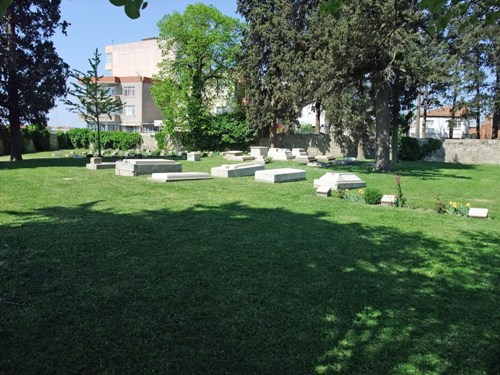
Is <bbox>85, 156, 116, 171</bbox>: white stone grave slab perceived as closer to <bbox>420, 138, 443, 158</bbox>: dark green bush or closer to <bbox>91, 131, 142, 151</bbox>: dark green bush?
<bbox>91, 131, 142, 151</bbox>: dark green bush

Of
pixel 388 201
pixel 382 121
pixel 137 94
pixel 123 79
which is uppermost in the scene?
pixel 123 79

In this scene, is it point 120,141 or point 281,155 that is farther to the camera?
point 120,141

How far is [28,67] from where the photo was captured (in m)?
23.0

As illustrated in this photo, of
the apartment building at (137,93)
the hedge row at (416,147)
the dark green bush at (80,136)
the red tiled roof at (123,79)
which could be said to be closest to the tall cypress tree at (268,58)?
the hedge row at (416,147)

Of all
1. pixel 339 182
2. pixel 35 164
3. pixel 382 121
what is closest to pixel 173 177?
pixel 339 182

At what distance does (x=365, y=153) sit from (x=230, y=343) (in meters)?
30.4

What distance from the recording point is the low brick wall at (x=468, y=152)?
2939cm

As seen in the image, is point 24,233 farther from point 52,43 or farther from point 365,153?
point 365,153

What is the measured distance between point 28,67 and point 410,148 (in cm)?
2668

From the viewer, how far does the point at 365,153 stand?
31812 millimetres

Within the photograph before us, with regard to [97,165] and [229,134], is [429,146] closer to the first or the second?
[229,134]

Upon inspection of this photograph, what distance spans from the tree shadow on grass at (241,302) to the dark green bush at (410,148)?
25.9 meters

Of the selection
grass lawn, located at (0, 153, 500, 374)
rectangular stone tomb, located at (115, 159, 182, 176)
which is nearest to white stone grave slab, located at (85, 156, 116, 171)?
rectangular stone tomb, located at (115, 159, 182, 176)

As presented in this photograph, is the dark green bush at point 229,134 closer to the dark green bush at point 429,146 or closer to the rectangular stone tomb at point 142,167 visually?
the dark green bush at point 429,146
